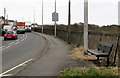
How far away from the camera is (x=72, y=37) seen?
28.0 meters

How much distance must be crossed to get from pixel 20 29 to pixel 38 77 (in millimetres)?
58492

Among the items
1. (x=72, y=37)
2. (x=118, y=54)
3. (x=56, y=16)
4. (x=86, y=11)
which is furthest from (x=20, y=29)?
(x=118, y=54)

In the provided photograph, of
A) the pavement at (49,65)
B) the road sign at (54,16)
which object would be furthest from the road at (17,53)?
the road sign at (54,16)

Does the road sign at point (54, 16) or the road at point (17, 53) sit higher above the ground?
the road sign at point (54, 16)

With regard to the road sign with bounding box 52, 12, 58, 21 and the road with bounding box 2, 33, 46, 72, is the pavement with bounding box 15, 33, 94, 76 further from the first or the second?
the road sign with bounding box 52, 12, 58, 21

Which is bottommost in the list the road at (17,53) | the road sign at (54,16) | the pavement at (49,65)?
the road at (17,53)

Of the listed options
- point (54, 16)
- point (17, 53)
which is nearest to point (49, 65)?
point (17, 53)

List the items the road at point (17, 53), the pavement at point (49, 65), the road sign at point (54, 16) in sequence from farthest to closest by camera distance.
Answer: the road sign at point (54, 16) < the road at point (17, 53) < the pavement at point (49, 65)

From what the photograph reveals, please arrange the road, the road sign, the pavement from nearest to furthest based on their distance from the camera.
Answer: the pavement < the road < the road sign

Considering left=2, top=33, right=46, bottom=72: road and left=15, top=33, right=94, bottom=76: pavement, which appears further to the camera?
left=2, top=33, right=46, bottom=72: road

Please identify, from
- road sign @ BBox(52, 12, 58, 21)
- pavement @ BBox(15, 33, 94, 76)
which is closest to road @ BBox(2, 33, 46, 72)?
pavement @ BBox(15, 33, 94, 76)

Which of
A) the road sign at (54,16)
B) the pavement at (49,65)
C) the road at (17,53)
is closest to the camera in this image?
the pavement at (49,65)

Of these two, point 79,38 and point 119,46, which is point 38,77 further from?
point 79,38

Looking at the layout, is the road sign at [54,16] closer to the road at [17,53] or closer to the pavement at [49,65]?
the road at [17,53]
